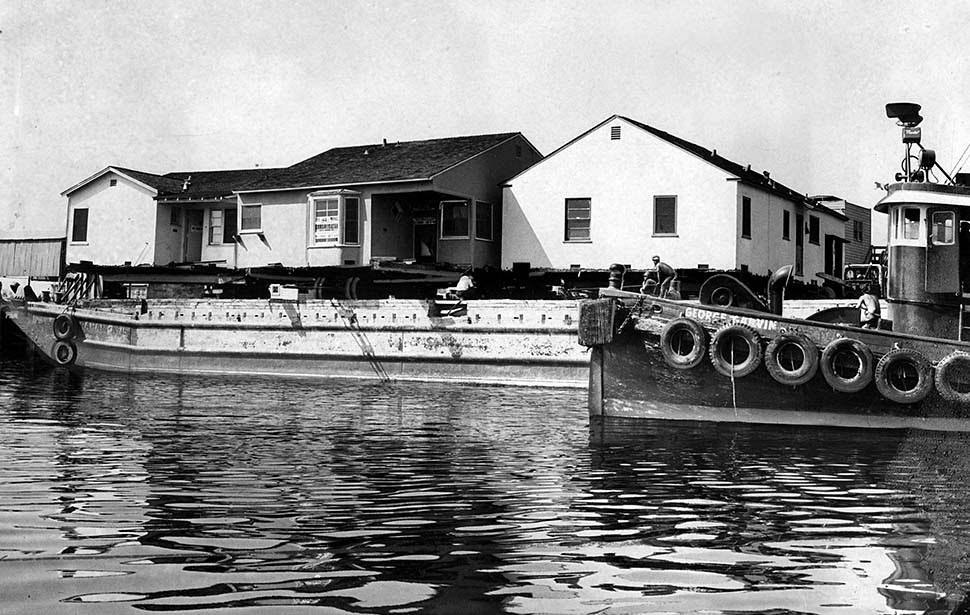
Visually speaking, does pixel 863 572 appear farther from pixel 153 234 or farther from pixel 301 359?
pixel 153 234

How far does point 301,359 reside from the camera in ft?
84.1

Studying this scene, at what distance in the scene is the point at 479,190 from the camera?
31.0 metres

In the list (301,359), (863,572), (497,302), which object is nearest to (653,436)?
(863,572)

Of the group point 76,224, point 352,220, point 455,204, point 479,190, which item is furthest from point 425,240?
point 76,224

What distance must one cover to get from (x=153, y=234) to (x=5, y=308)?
766 cm

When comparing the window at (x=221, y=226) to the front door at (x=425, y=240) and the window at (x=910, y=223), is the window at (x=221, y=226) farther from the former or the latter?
the window at (x=910, y=223)

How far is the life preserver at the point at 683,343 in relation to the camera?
1345 cm

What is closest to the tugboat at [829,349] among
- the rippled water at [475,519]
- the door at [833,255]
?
the rippled water at [475,519]

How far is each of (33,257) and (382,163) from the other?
62.7 feet

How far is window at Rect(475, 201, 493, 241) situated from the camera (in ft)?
102

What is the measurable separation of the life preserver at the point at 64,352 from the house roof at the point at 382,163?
25.6 feet

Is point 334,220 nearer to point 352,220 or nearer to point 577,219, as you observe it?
point 352,220

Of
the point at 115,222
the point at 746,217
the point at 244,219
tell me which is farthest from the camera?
the point at 115,222

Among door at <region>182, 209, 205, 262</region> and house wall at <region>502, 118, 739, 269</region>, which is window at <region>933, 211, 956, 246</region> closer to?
house wall at <region>502, 118, 739, 269</region>
